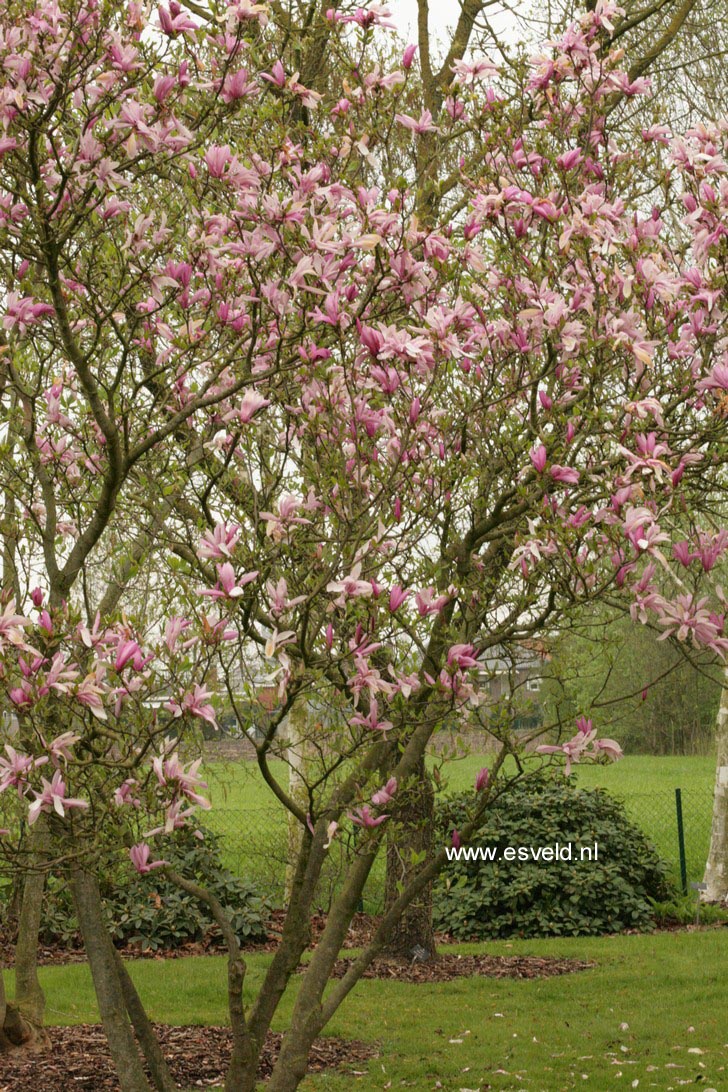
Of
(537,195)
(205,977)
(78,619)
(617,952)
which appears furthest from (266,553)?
(617,952)

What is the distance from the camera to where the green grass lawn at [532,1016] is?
22.2 ft

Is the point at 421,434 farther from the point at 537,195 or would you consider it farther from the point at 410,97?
the point at 410,97

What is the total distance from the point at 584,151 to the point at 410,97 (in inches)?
29.1

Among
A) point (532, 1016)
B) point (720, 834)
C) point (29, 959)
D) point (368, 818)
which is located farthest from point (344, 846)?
point (368, 818)

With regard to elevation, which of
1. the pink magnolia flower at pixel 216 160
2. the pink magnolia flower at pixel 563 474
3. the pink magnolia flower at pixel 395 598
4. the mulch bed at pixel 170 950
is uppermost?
the pink magnolia flower at pixel 216 160

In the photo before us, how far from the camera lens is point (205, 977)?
9.24 metres

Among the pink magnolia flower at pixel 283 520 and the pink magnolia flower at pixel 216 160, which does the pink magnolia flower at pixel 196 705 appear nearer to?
the pink magnolia flower at pixel 283 520

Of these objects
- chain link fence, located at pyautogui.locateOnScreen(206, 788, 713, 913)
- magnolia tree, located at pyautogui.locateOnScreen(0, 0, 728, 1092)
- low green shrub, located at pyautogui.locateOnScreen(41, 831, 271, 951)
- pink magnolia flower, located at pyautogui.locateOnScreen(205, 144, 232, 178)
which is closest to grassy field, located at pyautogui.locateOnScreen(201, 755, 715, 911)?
chain link fence, located at pyautogui.locateOnScreen(206, 788, 713, 913)

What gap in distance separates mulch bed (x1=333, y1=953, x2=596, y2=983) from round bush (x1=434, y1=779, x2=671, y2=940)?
0.93m

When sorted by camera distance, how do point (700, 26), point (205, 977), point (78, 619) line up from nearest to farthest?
point (78, 619) → point (205, 977) → point (700, 26)

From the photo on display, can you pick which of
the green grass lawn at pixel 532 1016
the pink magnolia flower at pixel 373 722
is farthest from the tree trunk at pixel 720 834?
the pink magnolia flower at pixel 373 722

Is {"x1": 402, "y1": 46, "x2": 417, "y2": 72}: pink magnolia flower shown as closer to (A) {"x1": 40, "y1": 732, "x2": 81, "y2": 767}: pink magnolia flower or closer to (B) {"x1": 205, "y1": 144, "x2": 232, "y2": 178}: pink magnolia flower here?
(B) {"x1": 205, "y1": 144, "x2": 232, "y2": 178}: pink magnolia flower

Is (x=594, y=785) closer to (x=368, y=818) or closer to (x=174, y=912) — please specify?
(x=174, y=912)

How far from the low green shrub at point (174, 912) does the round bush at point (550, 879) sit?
1881 millimetres
